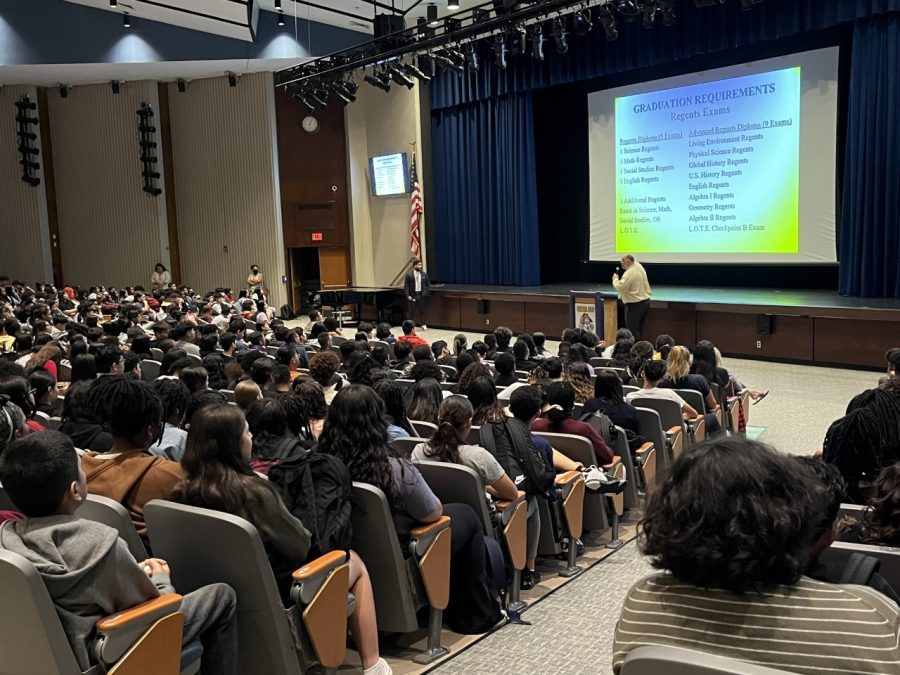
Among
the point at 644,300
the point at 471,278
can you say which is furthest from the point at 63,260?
the point at 644,300

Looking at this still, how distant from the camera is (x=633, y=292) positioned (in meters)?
10.4

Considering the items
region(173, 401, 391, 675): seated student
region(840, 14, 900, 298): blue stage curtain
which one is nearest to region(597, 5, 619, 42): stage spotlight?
region(840, 14, 900, 298): blue stage curtain

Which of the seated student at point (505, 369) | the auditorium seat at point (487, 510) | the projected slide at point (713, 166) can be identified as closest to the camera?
the auditorium seat at point (487, 510)

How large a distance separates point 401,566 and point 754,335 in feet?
26.4

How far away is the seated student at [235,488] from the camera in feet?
8.17

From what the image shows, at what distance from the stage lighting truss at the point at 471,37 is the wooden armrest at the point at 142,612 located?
27.7ft

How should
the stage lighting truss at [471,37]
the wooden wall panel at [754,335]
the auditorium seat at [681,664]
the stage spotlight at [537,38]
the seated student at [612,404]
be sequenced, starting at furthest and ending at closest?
the stage spotlight at [537,38] → the stage lighting truss at [471,37] → the wooden wall panel at [754,335] → the seated student at [612,404] → the auditorium seat at [681,664]

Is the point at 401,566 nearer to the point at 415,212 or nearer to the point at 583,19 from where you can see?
the point at 583,19

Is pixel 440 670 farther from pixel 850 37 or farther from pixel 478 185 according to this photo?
pixel 478 185

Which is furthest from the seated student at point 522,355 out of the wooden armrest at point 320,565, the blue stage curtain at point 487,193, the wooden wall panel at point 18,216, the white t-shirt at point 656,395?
the wooden wall panel at point 18,216

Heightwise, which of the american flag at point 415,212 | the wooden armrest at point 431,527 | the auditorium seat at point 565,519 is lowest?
the auditorium seat at point 565,519

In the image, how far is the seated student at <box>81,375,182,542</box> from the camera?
270cm

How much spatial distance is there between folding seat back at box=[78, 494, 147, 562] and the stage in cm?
822

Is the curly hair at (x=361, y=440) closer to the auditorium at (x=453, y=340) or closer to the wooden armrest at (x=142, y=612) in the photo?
the auditorium at (x=453, y=340)
